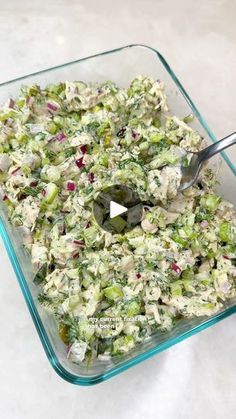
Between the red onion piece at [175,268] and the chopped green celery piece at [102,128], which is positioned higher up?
the chopped green celery piece at [102,128]

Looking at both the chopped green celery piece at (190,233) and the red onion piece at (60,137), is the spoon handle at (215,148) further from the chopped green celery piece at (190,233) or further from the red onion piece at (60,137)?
the red onion piece at (60,137)

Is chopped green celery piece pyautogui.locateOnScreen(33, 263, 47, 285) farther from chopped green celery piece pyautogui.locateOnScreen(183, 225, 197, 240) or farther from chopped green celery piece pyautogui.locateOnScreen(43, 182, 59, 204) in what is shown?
chopped green celery piece pyautogui.locateOnScreen(183, 225, 197, 240)

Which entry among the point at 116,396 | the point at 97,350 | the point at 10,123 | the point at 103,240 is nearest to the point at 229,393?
the point at 116,396

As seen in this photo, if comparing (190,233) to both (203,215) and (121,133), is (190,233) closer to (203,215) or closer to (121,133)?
(203,215)

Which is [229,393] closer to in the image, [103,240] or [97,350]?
[97,350]

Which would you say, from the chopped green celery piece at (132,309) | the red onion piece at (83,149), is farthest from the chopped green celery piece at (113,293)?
the red onion piece at (83,149)

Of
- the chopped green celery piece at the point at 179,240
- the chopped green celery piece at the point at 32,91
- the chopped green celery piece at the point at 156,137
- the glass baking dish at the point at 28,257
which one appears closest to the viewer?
the glass baking dish at the point at 28,257

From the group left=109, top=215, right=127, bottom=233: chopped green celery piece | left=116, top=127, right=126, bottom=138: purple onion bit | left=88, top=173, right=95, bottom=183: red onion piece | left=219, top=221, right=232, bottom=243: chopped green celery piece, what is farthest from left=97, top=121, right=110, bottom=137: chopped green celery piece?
left=219, top=221, right=232, bottom=243: chopped green celery piece
